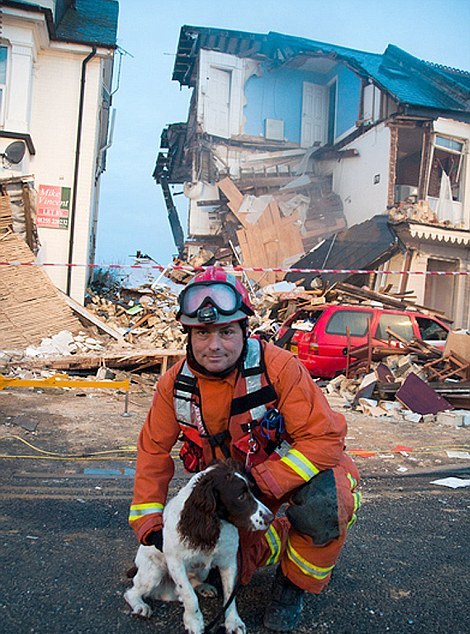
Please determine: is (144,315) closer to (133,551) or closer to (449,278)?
(133,551)

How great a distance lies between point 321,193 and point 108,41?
11453 millimetres

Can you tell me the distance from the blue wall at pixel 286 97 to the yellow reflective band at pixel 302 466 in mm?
22262

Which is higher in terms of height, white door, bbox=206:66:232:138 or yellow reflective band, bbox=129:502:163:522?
white door, bbox=206:66:232:138

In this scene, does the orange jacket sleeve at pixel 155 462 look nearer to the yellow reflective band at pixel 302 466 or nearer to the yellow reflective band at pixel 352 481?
the yellow reflective band at pixel 302 466

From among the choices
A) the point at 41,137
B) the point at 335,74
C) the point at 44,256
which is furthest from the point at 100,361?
the point at 335,74

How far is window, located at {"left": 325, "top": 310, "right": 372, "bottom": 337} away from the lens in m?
9.58

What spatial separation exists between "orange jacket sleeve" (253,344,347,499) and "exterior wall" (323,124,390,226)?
687 inches

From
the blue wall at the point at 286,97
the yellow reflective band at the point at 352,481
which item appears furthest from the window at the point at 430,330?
the blue wall at the point at 286,97

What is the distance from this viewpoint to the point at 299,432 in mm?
2275

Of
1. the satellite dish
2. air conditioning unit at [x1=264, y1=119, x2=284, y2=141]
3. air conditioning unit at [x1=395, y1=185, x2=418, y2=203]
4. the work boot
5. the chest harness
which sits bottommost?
the work boot

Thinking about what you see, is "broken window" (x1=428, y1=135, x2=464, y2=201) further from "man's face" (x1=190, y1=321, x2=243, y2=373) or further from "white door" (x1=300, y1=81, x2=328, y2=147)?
"man's face" (x1=190, y1=321, x2=243, y2=373)

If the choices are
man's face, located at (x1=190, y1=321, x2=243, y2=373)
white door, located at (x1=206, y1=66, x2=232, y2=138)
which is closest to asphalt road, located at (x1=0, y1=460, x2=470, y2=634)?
man's face, located at (x1=190, y1=321, x2=243, y2=373)

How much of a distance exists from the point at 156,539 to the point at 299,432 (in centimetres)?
73

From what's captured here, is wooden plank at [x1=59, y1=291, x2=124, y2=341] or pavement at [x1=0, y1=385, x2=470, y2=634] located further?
wooden plank at [x1=59, y1=291, x2=124, y2=341]
